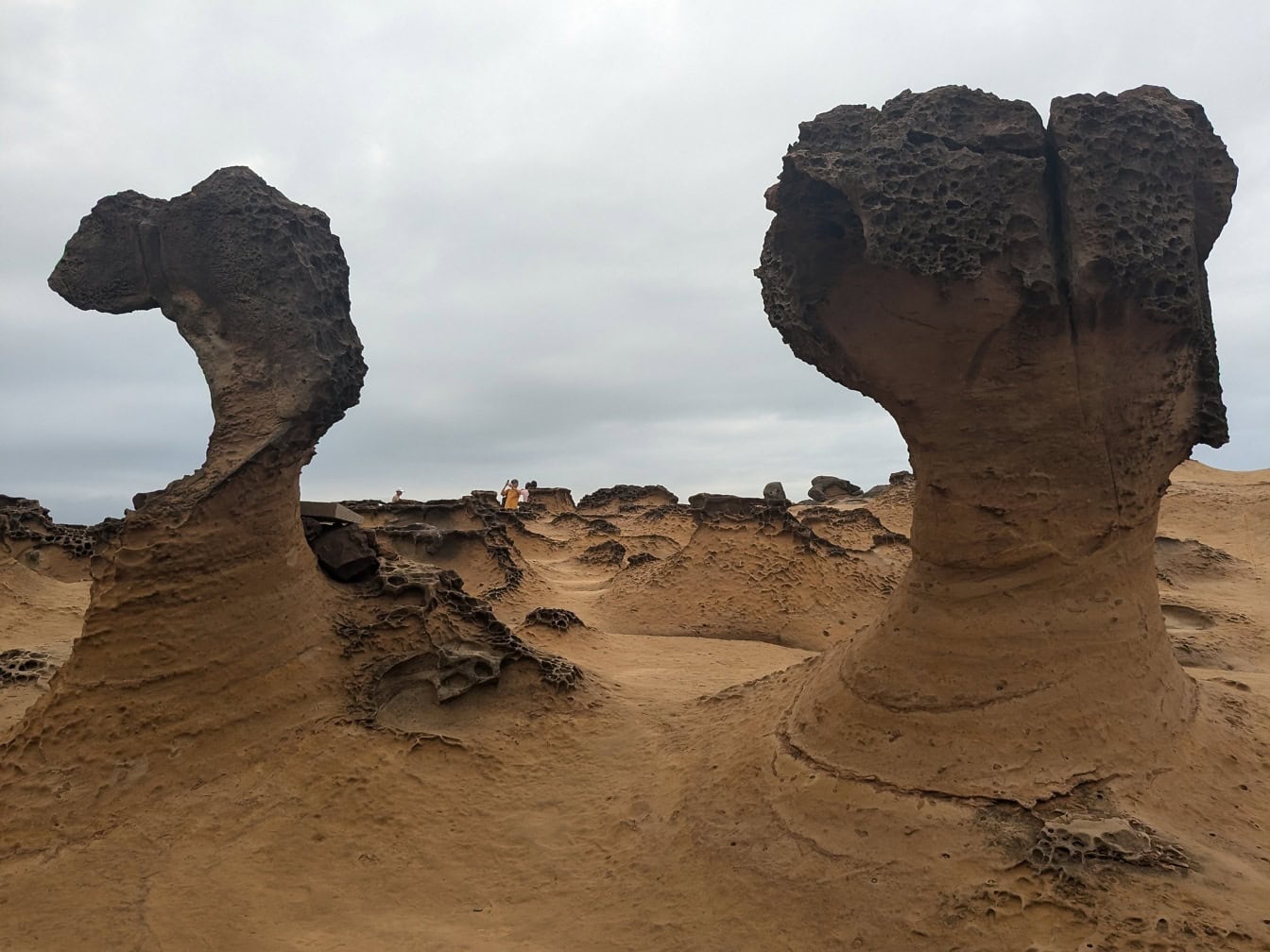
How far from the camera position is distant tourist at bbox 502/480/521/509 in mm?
21375

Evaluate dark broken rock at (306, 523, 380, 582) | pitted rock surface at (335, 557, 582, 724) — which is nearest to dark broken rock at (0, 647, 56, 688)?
dark broken rock at (306, 523, 380, 582)

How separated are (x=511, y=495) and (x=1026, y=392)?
1865cm

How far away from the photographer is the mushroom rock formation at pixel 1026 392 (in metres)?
3.38

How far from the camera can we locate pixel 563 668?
17.7 feet

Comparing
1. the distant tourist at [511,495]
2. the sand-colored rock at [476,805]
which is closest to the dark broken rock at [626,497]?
the distant tourist at [511,495]

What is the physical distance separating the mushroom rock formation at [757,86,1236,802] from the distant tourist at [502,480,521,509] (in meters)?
17.7

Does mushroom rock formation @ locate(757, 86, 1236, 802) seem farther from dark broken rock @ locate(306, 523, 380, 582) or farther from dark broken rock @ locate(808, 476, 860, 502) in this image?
dark broken rock @ locate(808, 476, 860, 502)

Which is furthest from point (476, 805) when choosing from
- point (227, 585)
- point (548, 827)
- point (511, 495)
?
point (511, 495)

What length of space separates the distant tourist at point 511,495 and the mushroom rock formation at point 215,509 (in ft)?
51.7

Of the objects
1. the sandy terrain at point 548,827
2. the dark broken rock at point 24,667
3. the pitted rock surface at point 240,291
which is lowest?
the sandy terrain at point 548,827

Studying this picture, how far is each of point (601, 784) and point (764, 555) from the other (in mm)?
5779

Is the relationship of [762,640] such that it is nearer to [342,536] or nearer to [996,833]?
[342,536]

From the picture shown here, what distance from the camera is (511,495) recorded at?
21.5m

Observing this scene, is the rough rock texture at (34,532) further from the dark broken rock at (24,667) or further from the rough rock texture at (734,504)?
the rough rock texture at (734,504)
